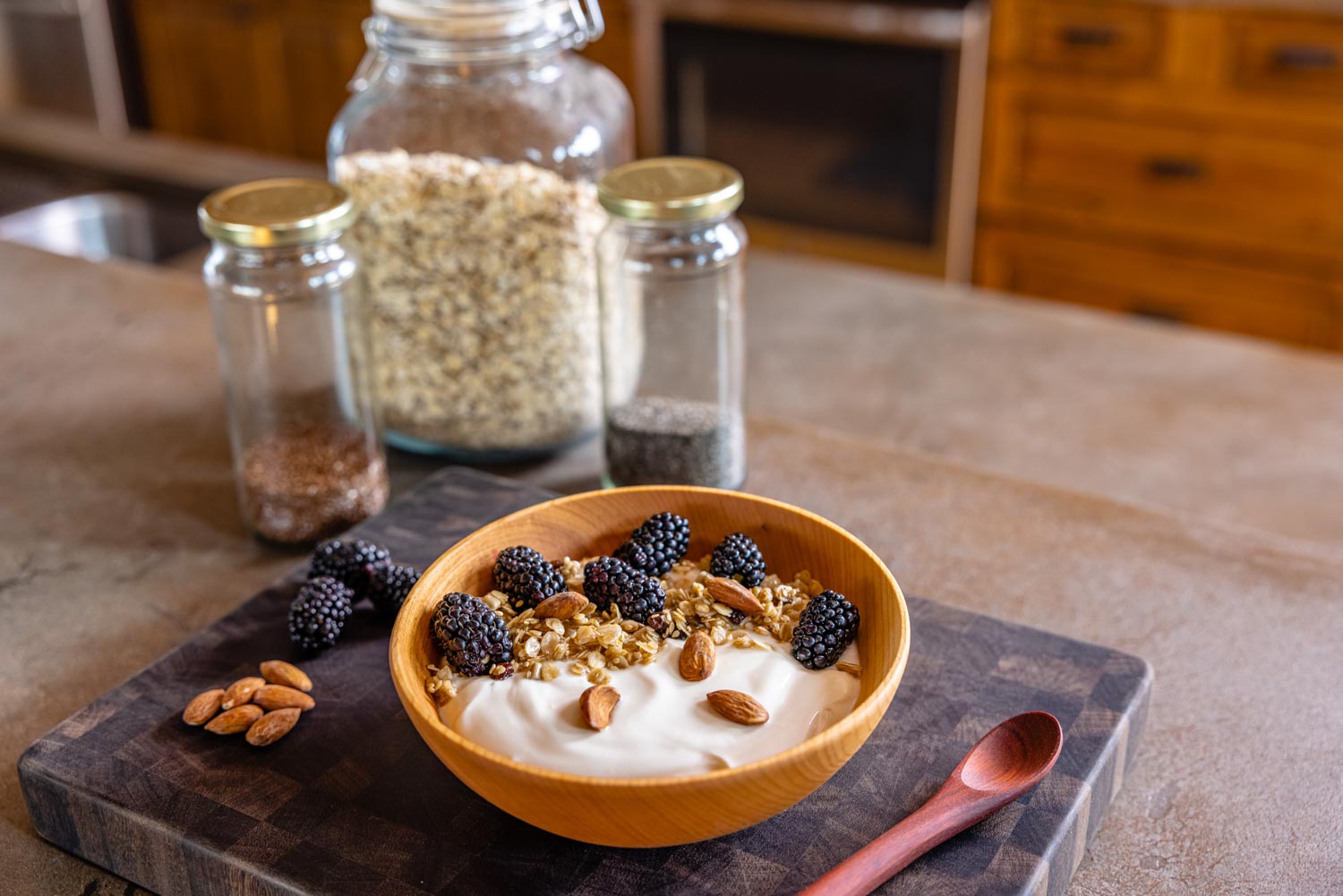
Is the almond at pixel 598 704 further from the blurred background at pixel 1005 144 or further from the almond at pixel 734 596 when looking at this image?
the blurred background at pixel 1005 144

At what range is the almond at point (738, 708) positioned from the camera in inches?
27.0

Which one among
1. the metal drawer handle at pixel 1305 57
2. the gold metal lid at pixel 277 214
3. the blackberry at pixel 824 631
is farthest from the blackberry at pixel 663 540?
the metal drawer handle at pixel 1305 57

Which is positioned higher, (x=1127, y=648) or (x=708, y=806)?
(x=708, y=806)

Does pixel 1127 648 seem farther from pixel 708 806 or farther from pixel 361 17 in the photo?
pixel 361 17

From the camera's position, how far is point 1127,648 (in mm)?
933

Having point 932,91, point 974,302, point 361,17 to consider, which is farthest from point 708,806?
point 361,17

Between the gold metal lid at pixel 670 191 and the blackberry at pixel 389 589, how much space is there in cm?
31

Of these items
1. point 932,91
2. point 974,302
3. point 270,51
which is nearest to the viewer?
point 974,302

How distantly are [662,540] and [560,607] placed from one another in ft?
0.29

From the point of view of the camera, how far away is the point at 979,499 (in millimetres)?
1118

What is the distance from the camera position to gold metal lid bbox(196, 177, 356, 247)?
37.3 inches

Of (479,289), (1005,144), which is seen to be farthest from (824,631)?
(1005,144)

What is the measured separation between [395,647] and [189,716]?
178mm

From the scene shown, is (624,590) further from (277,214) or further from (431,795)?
(277,214)
